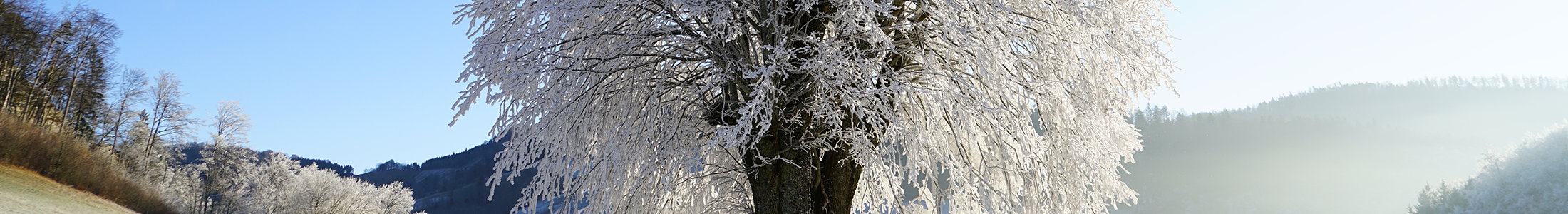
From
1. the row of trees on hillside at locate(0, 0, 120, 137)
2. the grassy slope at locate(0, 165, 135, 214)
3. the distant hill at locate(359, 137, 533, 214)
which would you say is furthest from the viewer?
the distant hill at locate(359, 137, 533, 214)

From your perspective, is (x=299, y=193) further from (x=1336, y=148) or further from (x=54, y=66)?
(x=1336, y=148)

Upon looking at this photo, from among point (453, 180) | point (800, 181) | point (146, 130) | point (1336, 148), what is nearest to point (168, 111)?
point (146, 130)

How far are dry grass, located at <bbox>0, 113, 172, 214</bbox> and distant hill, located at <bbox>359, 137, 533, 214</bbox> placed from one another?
42867 millimetres

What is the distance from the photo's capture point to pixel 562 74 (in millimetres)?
4320

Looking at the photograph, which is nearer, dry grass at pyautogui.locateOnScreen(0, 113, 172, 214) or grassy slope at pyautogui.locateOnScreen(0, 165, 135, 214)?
grassy slope at pyautogui.locateOnScreen(0, 165, 135, 214)

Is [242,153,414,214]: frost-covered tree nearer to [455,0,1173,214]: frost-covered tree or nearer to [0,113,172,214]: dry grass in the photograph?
[0,113,172,214]: dry grass

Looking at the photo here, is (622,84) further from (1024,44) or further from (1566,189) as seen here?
(1566,189)

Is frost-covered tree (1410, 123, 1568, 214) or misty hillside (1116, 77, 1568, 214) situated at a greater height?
misty hillside (1116, 77, 1568, 214)

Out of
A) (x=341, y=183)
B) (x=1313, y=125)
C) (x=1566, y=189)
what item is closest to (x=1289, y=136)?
(x=1313, y=125)

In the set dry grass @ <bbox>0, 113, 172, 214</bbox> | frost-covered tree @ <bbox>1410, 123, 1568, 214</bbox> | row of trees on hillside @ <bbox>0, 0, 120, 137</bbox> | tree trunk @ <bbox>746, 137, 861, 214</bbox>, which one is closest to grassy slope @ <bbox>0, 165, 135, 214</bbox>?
dry grass @ <bbox>0, 113, 172, 214</bbox>

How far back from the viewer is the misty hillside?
208 feet

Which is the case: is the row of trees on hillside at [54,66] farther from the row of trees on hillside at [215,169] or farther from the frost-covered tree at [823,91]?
the frost-covered tree at [823,91]

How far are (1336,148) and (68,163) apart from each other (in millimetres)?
90424

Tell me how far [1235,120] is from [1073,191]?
91.4 meters
